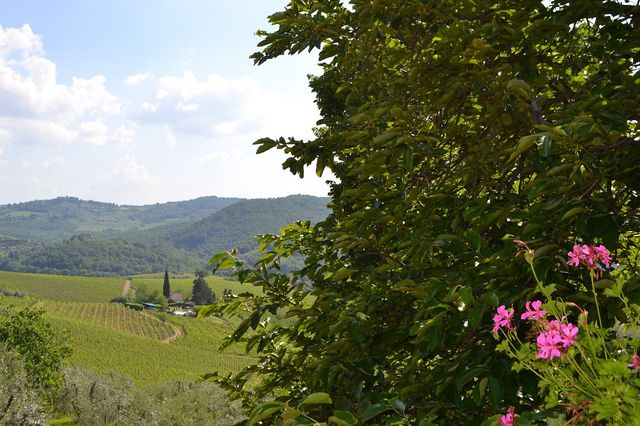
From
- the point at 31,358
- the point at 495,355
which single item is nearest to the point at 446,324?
the point at 495,355

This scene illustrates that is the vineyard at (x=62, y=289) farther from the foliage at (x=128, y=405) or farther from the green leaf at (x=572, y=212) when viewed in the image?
the green leaf at (x=572, y=212)

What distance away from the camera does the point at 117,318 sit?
13012 centimetres

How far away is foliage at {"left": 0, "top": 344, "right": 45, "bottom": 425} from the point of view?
119 ft

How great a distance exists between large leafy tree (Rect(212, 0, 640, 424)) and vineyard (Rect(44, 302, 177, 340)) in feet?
400

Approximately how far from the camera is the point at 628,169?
2678 mm

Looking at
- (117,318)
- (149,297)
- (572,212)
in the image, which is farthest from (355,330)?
(149,297)

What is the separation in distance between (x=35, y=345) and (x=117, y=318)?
87126mm

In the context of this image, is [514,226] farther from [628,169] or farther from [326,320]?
[326,320]

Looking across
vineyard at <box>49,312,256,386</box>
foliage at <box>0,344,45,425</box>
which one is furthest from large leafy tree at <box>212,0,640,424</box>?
vineyard at <box>49,312,256,386</box>

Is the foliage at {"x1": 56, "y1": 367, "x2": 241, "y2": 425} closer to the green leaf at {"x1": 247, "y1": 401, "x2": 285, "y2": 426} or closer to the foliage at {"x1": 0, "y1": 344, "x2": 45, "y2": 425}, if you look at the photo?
the foliage at {"x1": 0, "y1": 344, "x2": 45, "y2": 425}

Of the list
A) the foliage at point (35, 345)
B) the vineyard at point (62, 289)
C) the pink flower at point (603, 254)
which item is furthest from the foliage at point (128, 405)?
the vineyard at point (62, 289)

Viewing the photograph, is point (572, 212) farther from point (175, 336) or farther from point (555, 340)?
point (175, 336)

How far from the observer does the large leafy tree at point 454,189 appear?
8.34 ft

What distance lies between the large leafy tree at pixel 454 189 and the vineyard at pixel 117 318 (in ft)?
400
